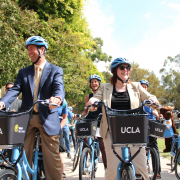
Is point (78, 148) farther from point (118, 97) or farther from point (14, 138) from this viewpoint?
point (14, 138)

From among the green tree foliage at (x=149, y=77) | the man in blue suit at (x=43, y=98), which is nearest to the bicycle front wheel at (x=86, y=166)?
the man in blue suit at (x=43, y=98)

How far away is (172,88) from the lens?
2351 inches

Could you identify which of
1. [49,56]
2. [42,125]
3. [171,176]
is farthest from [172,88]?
[42,125]

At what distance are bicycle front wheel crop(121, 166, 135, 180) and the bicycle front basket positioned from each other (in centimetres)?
122

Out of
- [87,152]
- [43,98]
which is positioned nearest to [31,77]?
[43,98]

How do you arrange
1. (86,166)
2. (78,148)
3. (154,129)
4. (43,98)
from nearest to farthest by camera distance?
(43,98)
(86,166)
(154,129)
(78,148)

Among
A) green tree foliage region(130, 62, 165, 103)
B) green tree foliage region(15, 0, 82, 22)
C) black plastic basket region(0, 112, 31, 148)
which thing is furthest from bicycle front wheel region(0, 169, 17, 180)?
green tree foliage region(130, 62, 165, 103)

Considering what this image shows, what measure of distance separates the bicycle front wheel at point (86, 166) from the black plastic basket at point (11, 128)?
245cm

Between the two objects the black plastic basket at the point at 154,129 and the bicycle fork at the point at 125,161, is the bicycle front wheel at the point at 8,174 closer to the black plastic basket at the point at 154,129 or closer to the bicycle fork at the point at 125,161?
the bicycle fork at the point at 125,161

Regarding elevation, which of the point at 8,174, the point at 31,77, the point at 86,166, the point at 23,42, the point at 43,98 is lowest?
the point at 86,166

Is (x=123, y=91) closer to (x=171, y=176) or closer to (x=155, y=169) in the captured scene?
(x=155, y=169)

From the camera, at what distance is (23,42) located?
11375 mm

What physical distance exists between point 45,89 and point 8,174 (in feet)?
3.91

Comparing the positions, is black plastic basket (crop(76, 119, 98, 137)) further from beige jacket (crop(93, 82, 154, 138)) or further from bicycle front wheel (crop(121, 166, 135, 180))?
bicycle front wheel (crop(121, 166, 135, 180))
